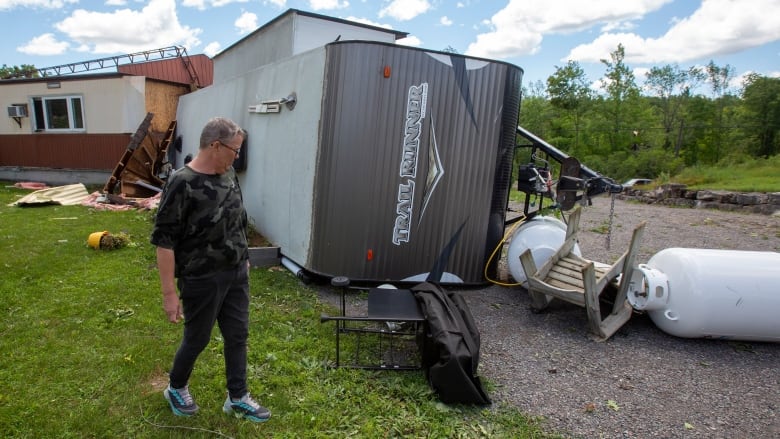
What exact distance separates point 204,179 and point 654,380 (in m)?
3.85

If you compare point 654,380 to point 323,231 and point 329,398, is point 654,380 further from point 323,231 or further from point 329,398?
point 323,231

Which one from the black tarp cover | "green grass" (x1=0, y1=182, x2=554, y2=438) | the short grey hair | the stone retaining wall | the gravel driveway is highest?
the short grey hair

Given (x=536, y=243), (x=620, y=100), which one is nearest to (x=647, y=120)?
(x=620, y=100)

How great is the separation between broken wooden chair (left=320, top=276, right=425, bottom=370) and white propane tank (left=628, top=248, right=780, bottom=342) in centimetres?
242

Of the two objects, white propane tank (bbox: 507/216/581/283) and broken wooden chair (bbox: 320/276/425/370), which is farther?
white propane tank (bbox: 507/216/581/283)

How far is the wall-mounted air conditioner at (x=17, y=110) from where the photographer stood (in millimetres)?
14102

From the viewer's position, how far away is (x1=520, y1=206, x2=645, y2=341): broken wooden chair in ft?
14.4

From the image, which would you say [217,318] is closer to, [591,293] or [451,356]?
[451,356]

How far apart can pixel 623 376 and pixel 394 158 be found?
314 centimetres

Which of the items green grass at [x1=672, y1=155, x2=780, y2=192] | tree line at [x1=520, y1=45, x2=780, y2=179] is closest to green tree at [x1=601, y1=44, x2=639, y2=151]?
tree line at [x1=520, y1=45, x2=780, y2=179]

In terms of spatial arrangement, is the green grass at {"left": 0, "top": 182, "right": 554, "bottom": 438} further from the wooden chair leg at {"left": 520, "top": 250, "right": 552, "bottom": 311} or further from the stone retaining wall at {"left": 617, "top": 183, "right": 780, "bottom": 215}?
the stone retaining wall at {"left": 617, "top": 183, "right": 780, "bottom": 215}

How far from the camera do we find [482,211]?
5.62 meters

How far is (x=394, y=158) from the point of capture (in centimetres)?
518

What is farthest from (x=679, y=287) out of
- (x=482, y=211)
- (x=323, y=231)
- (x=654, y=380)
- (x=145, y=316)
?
(x=145, y=316)
